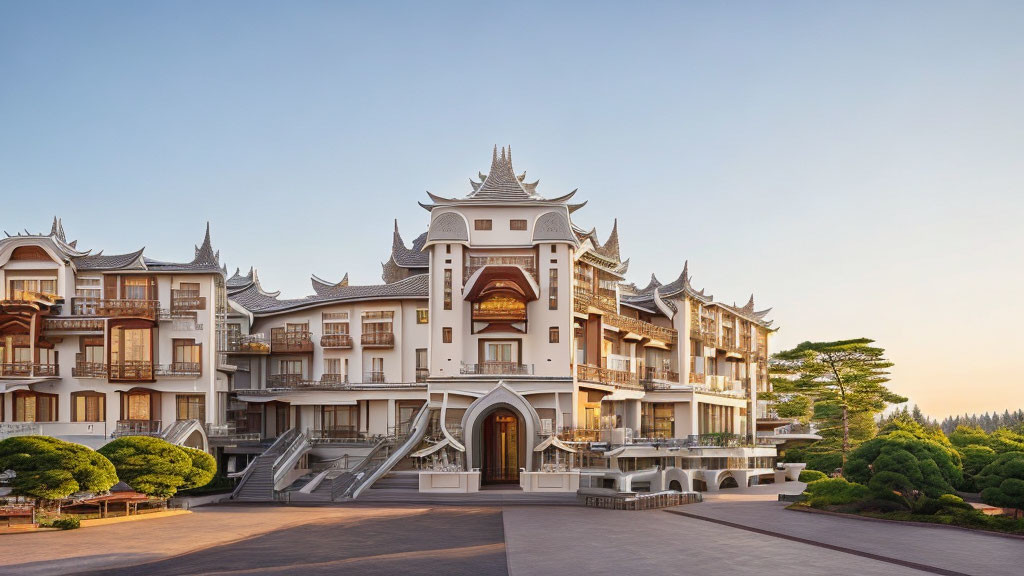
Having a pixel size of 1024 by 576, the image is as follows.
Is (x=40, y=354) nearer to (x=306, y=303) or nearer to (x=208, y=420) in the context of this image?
(x=208, y=420)

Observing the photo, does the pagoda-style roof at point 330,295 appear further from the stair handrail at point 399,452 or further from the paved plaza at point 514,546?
the paved plaza at point 514,546

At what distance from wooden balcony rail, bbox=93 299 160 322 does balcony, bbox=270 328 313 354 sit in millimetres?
9021

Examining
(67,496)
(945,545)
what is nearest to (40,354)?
(67,496)

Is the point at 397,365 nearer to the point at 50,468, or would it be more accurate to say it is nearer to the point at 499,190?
the point at 499,190

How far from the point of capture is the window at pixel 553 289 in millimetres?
49281

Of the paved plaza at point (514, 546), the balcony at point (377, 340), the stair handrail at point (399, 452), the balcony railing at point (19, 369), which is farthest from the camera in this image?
the balcony at point (377, 340)

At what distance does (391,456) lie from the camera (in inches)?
1768

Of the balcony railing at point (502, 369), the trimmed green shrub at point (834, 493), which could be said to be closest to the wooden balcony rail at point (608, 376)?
the balcony railing at point (502, 369)

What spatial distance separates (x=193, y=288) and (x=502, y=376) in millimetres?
19161

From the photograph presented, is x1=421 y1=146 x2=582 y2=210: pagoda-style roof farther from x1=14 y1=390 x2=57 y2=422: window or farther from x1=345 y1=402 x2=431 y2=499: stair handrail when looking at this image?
x1=14 y1=390 x2=57 y2=422: window

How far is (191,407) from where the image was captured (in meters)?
50.9

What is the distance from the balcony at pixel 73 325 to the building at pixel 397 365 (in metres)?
0.09

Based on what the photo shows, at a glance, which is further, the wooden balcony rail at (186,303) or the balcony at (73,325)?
the wooden balcony rail at (186,303)

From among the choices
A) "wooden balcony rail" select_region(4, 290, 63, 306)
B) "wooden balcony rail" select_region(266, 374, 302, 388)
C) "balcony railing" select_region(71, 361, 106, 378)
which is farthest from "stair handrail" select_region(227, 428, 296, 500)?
"wooden balcony rail" select_region(4, 290, 63, 306)
